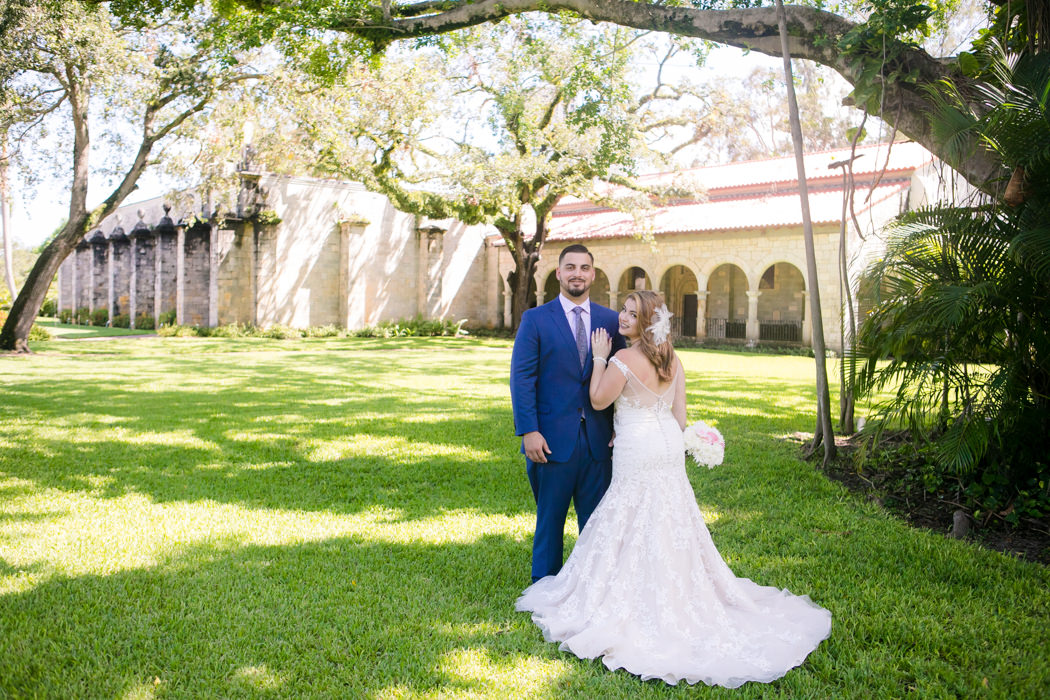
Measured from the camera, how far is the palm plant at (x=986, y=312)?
4.80 m

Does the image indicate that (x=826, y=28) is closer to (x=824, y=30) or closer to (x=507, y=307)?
(x=824, y=30)

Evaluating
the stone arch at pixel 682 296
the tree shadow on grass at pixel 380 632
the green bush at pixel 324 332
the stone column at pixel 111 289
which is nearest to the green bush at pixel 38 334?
the green bush at pixel 324 332

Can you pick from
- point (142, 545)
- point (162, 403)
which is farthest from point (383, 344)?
point (142, 545)

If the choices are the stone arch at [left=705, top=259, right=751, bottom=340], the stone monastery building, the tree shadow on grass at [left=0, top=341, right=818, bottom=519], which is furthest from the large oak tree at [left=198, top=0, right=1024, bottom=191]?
the stone arch at [left=705, top=259, right=751, bottom=340]

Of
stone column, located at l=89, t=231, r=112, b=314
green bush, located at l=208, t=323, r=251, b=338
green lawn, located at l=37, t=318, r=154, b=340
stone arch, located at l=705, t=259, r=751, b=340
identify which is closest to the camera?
green bush, located at l=208, t=323, r=251, b=338

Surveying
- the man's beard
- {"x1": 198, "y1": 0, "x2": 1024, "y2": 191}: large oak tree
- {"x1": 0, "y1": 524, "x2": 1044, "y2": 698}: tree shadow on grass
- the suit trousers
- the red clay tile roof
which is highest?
the red clay tile roof

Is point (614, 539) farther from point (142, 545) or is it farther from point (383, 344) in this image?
point (383, 344)

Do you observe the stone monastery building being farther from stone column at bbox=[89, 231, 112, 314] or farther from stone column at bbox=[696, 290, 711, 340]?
stone column at bbox=[89, 231, 112, 314]

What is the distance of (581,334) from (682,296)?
91.1 ft

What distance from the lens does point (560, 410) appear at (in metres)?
3.88

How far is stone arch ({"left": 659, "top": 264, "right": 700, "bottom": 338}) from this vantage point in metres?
30.4

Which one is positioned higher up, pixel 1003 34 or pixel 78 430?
pixel 1003 34

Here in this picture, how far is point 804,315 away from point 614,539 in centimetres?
2367

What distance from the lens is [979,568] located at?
14.3 ft
